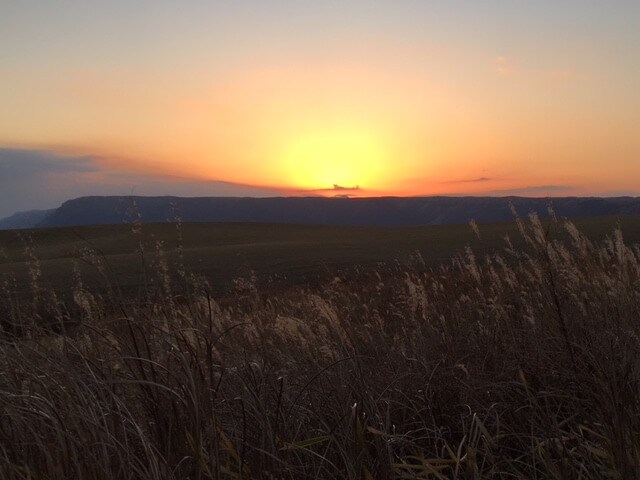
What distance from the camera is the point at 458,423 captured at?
316 centimetres

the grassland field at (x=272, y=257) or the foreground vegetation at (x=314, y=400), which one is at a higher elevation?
the foreground vegetation at (x=314, y=400)

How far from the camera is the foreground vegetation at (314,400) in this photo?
2074 mm

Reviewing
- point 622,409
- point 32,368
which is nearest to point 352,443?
point 622,409

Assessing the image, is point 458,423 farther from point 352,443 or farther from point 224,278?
point 224,278

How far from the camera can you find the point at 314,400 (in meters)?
3.30

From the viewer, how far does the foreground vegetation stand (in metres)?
2.07

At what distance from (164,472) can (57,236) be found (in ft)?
190

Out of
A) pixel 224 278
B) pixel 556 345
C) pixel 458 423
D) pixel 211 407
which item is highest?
pixel 211 407

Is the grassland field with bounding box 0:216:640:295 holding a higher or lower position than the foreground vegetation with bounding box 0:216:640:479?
lower

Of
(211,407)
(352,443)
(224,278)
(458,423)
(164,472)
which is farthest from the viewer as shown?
(224,278)

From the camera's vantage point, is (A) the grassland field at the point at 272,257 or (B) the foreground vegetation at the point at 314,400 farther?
(A) the grassland field at the point at 272,257

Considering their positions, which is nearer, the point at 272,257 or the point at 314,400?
the point at 314,400

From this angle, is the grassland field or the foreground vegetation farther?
the grassland field

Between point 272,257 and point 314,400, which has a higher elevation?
point 314,400
